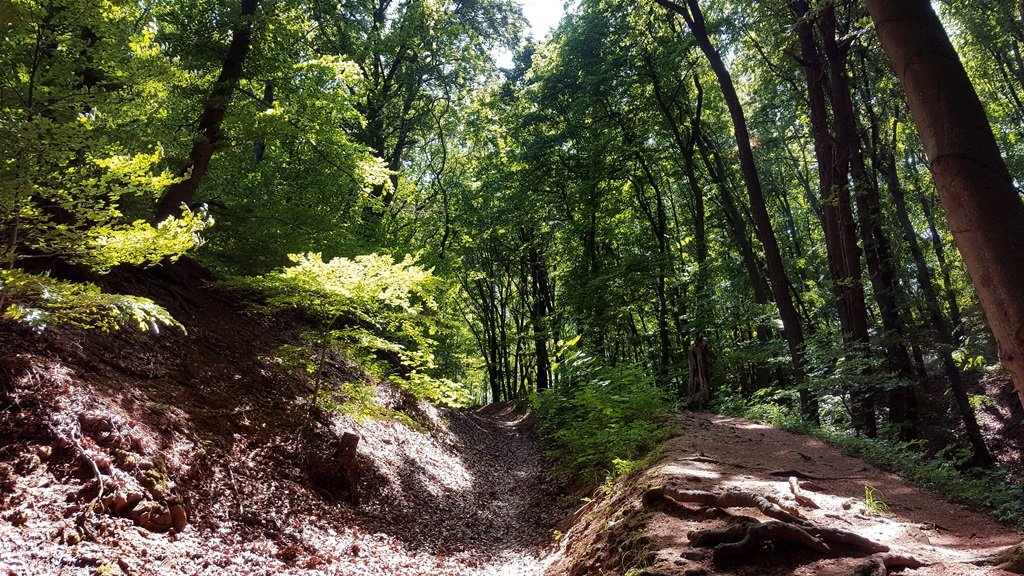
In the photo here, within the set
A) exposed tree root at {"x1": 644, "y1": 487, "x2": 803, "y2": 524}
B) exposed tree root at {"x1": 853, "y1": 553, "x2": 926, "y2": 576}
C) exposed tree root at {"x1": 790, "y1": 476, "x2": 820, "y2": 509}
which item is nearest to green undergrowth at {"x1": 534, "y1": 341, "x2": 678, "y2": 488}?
exposed tree root at {"x1": 644, "y1": 487, "x2": 803, "y2": 524}

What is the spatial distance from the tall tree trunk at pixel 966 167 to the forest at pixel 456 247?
0.5 inches

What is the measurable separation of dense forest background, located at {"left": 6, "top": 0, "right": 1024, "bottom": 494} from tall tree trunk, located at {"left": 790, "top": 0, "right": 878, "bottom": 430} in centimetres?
6

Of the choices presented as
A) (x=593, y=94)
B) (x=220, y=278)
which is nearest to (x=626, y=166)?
(x=593, y=94)

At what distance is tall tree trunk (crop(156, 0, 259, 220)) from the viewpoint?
8289 mm

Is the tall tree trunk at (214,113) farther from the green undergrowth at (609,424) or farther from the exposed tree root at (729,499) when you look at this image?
the exposed tree root at (729,499)

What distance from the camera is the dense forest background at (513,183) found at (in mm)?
4887

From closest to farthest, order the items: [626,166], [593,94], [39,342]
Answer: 1. [39,342]
2. [593,94]
3. [626,166]

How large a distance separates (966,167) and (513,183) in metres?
19.8

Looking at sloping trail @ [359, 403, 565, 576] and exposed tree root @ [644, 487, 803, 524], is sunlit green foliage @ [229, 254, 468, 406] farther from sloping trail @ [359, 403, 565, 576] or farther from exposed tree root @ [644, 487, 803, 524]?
exposed tree root @ [644, 487, 803, 524]

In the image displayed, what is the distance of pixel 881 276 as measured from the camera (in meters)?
12.0

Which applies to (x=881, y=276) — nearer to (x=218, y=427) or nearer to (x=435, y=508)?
(x=435, y=508)

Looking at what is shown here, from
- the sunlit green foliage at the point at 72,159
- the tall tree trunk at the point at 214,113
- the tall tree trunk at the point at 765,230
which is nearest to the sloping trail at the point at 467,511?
the sunlit green foliage at the point at 72,159

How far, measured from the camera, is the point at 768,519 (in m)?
3.94

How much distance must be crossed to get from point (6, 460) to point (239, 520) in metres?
2.05
